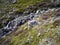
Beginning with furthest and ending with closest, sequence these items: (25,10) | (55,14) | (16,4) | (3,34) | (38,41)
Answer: (16,4) → (25,10) → (3,34) → (55,14) → (38,41)

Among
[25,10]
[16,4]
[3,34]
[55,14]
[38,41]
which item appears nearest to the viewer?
[38,41]

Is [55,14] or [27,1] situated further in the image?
[27,1]

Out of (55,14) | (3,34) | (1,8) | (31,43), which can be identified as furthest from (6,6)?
(31,43)

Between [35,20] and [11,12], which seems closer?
[35,20]

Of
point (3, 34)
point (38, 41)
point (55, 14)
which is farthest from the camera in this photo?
point (3, 34)

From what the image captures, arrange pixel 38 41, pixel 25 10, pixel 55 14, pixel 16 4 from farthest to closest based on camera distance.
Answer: pixel 16 4 → pixel 25 10 → pixel 55 14 → pixel 38 41

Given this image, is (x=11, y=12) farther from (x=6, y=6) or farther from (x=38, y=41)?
(x=38, y=41)

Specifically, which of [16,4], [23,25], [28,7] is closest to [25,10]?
[28,7]

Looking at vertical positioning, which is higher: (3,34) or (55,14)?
(55,14)

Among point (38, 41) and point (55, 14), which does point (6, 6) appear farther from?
point (38, 41)
